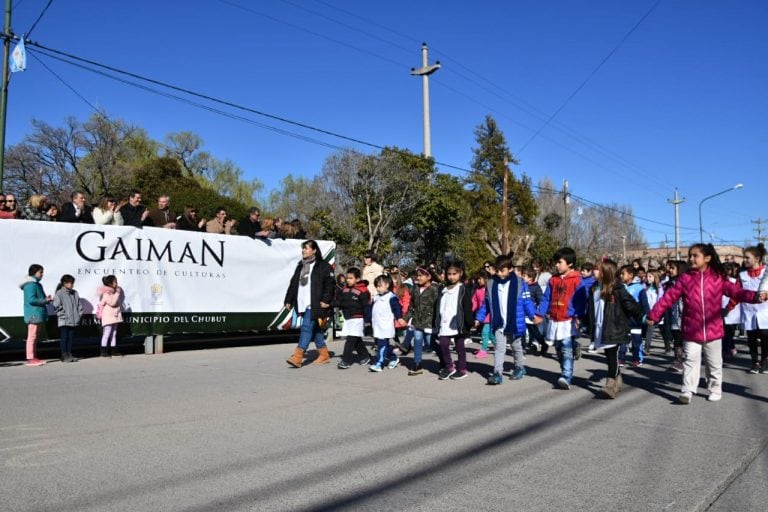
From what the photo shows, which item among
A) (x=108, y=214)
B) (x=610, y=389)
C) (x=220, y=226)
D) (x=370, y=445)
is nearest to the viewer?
(x=370, y=445)

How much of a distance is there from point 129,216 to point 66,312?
245 centimetres

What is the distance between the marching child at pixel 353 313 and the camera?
9797 mm

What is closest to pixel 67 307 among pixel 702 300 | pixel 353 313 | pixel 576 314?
pixel 353 313

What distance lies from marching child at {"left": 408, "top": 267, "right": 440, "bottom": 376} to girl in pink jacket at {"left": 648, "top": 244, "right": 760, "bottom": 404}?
3.37m

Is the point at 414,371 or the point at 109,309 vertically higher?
the point at 109,309

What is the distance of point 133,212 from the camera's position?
38.8 feet

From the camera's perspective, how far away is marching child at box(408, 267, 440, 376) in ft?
30.8

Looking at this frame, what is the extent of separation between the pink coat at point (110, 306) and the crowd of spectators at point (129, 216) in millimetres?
1356

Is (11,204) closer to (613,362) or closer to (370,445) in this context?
(370,445)

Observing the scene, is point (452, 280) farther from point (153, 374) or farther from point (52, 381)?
point (52, 381)

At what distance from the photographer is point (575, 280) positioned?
7992mm

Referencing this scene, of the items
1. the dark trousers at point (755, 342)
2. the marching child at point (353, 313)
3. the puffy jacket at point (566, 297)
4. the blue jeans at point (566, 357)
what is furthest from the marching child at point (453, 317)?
the dark trousers at point (755, 342)

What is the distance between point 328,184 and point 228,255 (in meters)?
22.3

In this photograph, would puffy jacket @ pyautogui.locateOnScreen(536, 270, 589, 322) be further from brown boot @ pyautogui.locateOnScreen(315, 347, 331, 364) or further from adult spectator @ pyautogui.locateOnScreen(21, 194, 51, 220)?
adult spectator @ pyautogui.locateOnScreen(21, 194, 51, 220)
